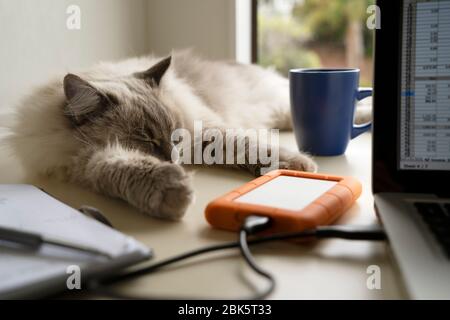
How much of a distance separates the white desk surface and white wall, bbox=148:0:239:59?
106 cm

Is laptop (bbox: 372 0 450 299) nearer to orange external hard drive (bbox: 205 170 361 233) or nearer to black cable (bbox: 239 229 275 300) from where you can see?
orange external hard drive (bbox: 205 170 361 233)

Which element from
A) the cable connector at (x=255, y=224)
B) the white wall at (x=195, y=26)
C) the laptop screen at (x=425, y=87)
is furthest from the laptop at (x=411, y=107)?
the white wall at (x=195, y=26)

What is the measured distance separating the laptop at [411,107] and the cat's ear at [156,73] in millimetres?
628

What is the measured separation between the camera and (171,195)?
763 mm

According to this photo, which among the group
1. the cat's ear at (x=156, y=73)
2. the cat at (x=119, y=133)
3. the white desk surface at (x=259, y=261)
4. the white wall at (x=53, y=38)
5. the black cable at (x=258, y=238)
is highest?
the white wall at (x=53, y=38)

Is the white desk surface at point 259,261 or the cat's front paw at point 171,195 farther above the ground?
the cat's front paw at point 171,195

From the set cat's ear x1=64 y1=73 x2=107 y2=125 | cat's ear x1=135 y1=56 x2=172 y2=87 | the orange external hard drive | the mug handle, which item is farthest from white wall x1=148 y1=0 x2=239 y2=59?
the orange external hard drive

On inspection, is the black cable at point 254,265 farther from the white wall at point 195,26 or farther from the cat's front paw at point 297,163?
the white wall at point 195,26

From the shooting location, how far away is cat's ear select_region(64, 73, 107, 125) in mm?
993

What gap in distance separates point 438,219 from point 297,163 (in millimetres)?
422

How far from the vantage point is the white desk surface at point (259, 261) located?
0.53m

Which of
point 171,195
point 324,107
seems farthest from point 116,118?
point 324,107
